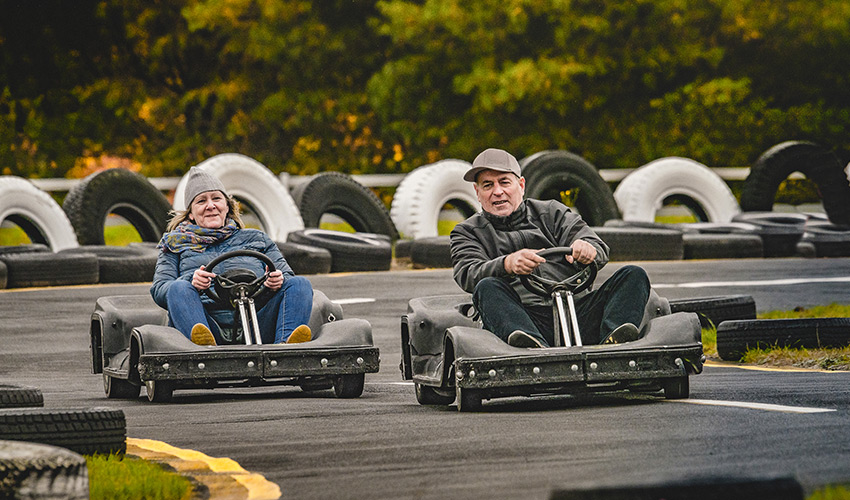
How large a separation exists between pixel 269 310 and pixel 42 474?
14.6 ft

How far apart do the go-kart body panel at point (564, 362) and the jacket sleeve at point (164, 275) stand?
1918 millimetres

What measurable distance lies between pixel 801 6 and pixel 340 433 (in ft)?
90.4

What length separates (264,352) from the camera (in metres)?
7.93

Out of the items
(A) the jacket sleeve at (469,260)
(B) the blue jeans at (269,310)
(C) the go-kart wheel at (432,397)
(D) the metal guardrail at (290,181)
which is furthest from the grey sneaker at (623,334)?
(D) the metal guardrail at (290,181)

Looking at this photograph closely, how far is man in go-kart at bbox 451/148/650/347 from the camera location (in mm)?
7301

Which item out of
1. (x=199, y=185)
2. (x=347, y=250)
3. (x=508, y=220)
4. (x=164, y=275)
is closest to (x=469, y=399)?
(x=508, y=220)

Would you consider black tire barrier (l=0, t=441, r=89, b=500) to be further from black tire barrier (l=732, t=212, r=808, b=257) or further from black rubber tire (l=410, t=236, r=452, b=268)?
black tire barrier (l=732, t=212, r=808, b=257)

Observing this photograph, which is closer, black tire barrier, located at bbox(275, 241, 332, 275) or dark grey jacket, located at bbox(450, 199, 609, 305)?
dark grey jacket, located at bbox(450, 199, 609, 305)

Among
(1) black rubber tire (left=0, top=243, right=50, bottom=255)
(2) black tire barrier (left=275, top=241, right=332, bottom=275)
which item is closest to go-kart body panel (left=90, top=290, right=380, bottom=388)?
(2) black tire barrier (left=275, top=241, right=332, bottom=275)

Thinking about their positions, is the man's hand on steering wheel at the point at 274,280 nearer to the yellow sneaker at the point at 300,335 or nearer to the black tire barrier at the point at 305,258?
the yellow sneaker at the point at 300,335

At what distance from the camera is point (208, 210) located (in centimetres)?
891

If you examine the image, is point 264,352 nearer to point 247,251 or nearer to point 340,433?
point 247,251

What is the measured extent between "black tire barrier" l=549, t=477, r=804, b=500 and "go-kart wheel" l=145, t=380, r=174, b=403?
16.3ft

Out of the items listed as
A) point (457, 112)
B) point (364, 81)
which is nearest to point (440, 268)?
point (457, 112)
